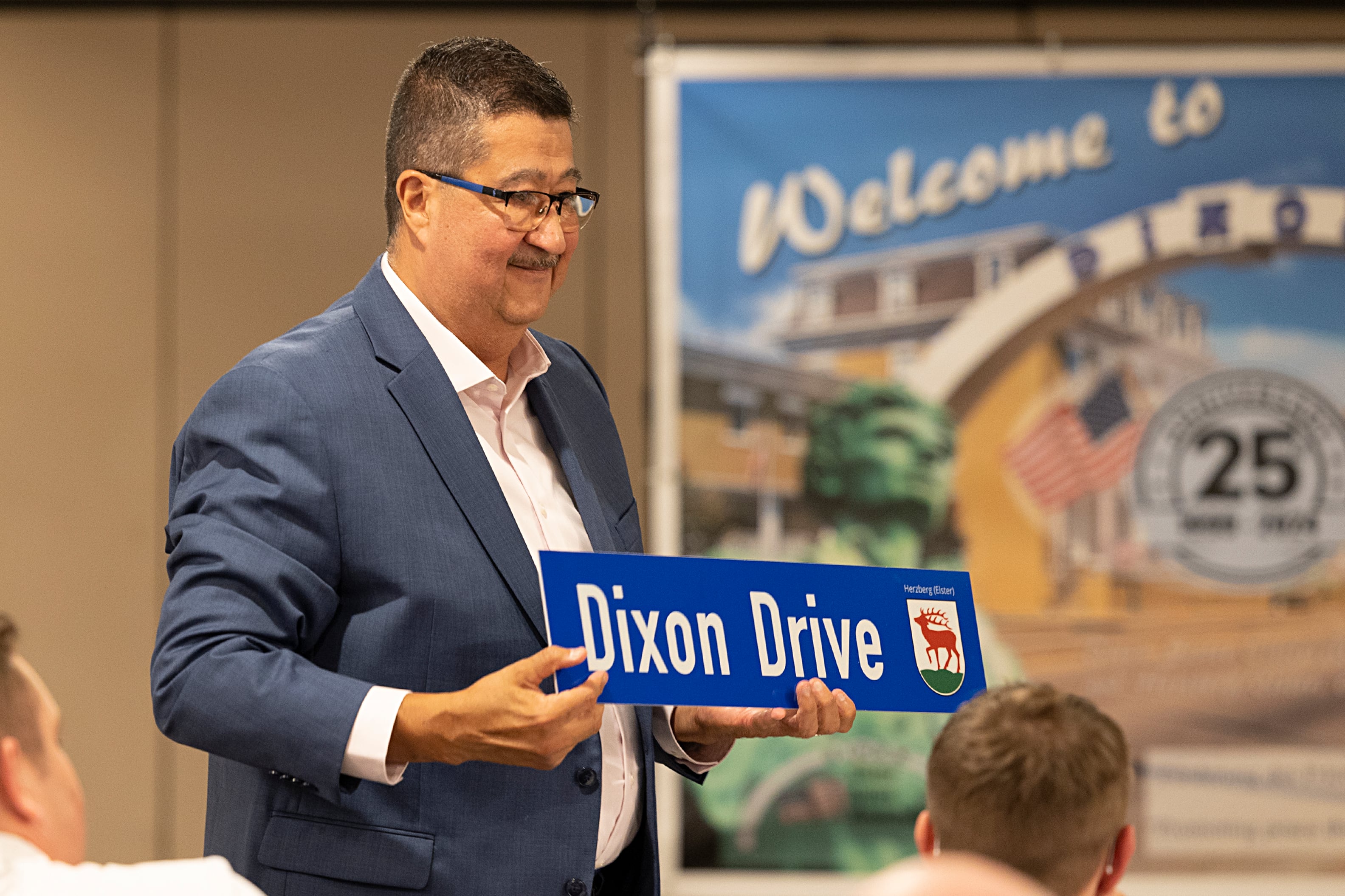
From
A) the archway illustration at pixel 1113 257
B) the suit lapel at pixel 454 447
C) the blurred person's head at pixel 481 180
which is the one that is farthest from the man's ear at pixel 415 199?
the archway illustration at pixel 1113 257

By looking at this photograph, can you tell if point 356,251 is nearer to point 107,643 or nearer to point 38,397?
point 38,397

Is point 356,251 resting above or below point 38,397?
above

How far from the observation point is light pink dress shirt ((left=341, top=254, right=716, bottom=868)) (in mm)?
1607

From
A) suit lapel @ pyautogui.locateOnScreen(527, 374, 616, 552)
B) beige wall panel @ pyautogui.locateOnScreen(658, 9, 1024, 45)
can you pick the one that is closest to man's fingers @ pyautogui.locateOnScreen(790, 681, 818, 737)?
suit lapel @ pyautogui.locateOnScreen(527, 374, 616, 552)

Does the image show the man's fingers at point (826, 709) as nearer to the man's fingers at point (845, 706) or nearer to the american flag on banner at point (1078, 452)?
the man's fingers at point (845, 706)

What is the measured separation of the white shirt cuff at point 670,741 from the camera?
5.79ft

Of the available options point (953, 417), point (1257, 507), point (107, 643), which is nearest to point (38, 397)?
point (107, 643)

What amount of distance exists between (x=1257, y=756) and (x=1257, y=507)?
0.67 meters

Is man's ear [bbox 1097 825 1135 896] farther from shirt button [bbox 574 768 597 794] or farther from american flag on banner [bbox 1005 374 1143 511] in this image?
american flag on banner [bbox 1005 374 1143 511]

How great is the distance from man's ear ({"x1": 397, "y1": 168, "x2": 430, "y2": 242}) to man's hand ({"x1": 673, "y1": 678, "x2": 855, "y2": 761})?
705 mm

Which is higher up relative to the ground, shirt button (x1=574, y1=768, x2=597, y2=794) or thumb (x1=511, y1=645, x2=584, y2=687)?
thumb (x1=511, y1=645, x2=584, y2=687)

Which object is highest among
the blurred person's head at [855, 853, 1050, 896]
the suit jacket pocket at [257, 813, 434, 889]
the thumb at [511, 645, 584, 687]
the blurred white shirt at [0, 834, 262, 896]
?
the blurred person's head at [855, 853, 1050, 896]

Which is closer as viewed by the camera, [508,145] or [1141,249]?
[508,145]

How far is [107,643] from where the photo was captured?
381cm
